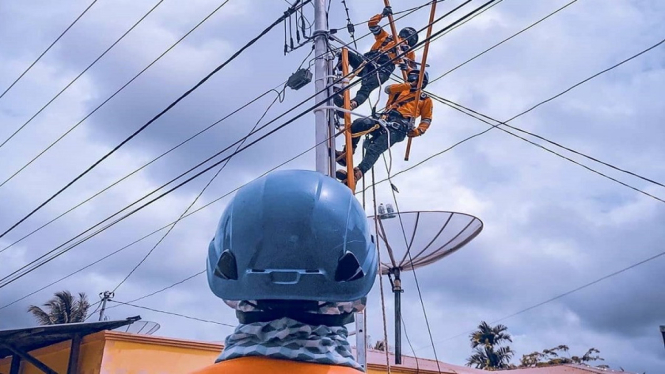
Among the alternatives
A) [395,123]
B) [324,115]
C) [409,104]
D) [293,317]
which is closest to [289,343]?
[293,317]

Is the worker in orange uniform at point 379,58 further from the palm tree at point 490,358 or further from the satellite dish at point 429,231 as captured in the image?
the palm tree at point 490,358

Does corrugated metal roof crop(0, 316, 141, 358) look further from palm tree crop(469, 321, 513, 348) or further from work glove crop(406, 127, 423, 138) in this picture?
palm tree crop(469, 321, 513, 348)

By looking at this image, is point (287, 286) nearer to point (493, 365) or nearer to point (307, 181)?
point (307, 181)

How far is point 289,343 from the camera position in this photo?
280cm

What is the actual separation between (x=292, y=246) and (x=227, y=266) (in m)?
0.36

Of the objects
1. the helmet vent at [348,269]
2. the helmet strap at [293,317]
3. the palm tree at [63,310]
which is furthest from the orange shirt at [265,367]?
the palm tree at [63,310]

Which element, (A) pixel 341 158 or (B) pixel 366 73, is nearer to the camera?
(A) pixel 341 158

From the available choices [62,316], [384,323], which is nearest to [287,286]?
[384,323]

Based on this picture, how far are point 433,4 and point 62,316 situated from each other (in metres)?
30.1

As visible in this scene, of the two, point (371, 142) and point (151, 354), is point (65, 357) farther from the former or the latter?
point (371, 142)

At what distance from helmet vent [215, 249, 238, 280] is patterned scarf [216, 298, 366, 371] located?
249 millimetres

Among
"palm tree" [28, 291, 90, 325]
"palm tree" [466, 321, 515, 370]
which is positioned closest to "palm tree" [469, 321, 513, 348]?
"palm tree" [466, 321, 515, 370]

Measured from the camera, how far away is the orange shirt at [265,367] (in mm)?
2627

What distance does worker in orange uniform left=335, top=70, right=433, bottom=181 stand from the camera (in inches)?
362
